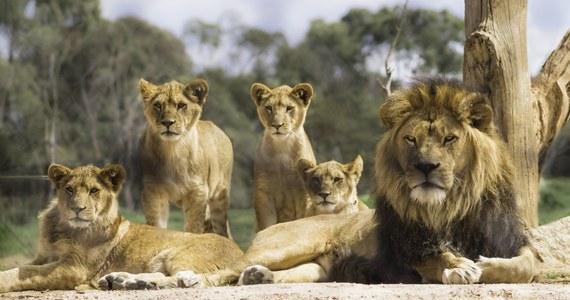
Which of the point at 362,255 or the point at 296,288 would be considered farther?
the point at 362,255

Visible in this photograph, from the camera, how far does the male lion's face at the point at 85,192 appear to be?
558 centimetres

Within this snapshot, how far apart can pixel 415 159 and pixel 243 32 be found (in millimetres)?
19749

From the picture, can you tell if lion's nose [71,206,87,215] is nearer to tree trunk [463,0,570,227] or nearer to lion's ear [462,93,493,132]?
lion's ear [462,93,493,132]

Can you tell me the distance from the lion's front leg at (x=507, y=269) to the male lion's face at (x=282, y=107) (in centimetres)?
269

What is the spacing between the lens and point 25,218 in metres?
17.8

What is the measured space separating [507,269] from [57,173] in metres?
2.66

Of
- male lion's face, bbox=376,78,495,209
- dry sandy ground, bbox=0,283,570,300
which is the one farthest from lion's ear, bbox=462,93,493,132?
dry sandy ground, bbox=0,283,570,300

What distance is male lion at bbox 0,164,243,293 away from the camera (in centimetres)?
552

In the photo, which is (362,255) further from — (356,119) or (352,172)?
(356,119)

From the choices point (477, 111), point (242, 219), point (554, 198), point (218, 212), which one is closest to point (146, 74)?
point (242, 219)

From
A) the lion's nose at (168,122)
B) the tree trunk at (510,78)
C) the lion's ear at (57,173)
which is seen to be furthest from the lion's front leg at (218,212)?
the tree trunk at (510,78)

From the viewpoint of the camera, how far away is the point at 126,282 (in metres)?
4.97

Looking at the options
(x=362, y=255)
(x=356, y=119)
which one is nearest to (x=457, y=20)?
(x=356, y=119)

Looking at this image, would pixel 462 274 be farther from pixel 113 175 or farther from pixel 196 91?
pixel 196 91
